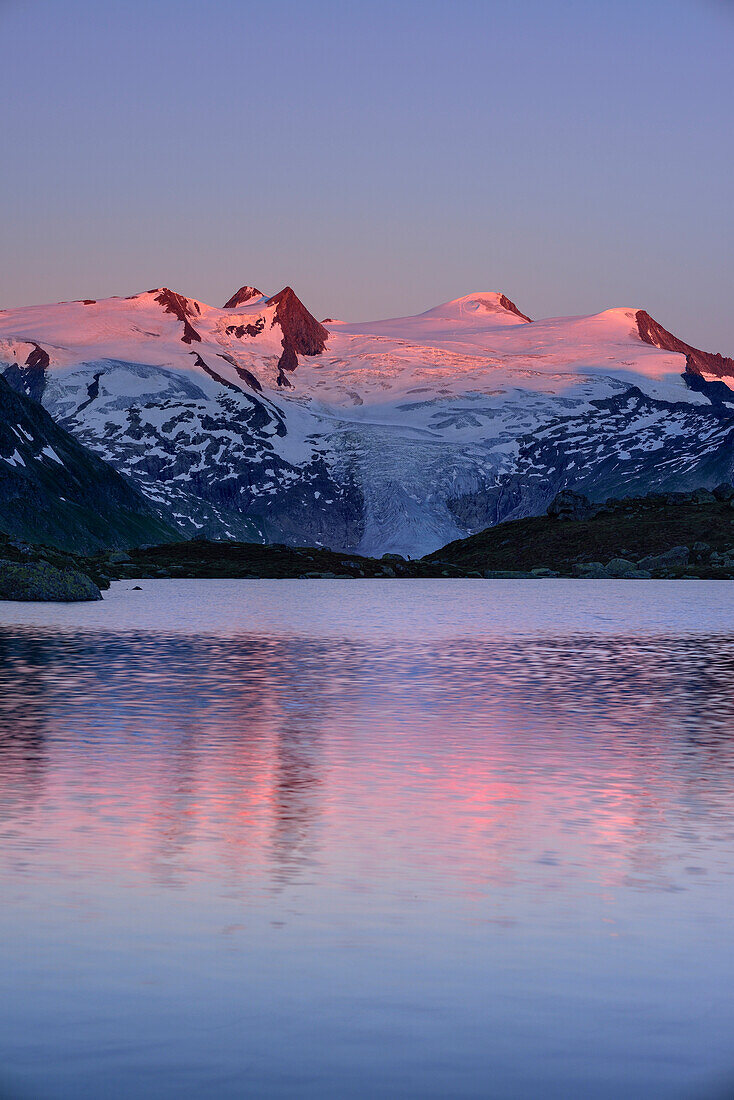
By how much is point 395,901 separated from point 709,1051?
228 inches

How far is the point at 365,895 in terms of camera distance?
18000mm

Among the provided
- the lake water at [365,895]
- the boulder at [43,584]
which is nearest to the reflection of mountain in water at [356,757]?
the lake water at [365,895]

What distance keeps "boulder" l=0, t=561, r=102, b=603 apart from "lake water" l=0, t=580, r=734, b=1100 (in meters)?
94.7

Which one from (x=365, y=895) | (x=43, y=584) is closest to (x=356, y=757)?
(x=365, y=895)

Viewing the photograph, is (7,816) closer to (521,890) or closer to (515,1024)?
(521,890)

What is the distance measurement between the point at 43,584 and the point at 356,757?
111344 millimetres

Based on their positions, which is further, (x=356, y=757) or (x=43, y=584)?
(x=43, y=584)

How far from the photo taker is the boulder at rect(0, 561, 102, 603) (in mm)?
138000

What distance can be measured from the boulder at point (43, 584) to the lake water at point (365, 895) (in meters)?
94.7

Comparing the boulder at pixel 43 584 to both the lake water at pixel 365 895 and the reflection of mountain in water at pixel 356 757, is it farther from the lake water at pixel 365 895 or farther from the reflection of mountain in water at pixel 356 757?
the lake water at pixel 365 895

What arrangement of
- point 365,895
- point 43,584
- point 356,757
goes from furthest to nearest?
point 43,584, point 356,757, point 365,895

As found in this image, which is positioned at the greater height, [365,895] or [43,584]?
[43,584]

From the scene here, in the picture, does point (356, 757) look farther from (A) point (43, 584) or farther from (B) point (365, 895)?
(A) point (43, 584)

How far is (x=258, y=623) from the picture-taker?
10125cm
